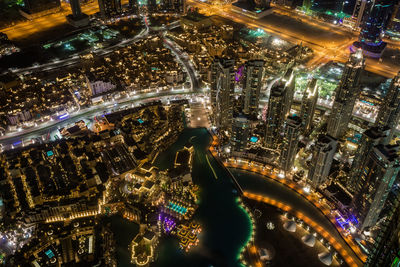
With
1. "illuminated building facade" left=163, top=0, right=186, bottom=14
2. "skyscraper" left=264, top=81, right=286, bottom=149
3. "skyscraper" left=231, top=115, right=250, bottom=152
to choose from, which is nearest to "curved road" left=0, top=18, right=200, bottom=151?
"illuminated building facade" left=163, top=0, right=186, bottom=14

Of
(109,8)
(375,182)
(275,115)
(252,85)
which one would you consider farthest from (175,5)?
(375,182)

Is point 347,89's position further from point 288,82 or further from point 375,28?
point 375,28

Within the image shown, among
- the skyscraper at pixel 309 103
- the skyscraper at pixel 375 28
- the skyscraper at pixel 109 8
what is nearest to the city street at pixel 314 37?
the skyscraper at pixel 375 28

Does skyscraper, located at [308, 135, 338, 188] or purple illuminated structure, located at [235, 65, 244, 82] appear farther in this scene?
purple illuminated structure, located at [235, 65, 244, 82]

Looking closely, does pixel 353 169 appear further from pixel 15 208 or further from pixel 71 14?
pixel 71 14

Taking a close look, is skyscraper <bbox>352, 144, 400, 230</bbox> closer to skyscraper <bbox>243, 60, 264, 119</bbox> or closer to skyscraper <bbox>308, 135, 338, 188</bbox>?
skyscraper <bbox>308, 135, 338, 188</bbox>
